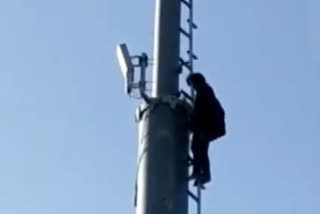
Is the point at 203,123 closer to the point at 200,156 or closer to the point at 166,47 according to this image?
the point at 200,156

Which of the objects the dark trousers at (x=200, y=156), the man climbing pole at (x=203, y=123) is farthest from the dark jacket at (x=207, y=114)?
the dark trousers at (x=200, y=156)

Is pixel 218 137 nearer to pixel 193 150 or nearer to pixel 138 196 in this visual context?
pixel 193 150

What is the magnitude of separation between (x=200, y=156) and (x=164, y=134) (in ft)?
2.13

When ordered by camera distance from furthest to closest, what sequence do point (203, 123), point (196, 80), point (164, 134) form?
point (196, 80) → point (203, 123) → point (164, 134)

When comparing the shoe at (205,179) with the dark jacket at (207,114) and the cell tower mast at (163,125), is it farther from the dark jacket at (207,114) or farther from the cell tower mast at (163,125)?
the dark jacket at (207,114)

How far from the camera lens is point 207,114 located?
15570 mm

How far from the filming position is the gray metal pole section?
47.7 ft

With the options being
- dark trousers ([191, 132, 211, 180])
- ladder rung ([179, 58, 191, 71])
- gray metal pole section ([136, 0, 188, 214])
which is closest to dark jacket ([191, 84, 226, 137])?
dark trousers ([191, 132, 211, 180])

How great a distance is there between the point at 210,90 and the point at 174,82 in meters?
0.68

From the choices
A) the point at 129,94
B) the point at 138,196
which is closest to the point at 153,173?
the point at 138,196

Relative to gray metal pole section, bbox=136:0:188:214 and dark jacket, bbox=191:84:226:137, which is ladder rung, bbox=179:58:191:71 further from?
dark jacket, bbox=191:84:226:137

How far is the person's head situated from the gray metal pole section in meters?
0.31

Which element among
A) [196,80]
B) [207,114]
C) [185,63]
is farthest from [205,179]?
[185,63]

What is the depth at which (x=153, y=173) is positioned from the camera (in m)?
14.7
